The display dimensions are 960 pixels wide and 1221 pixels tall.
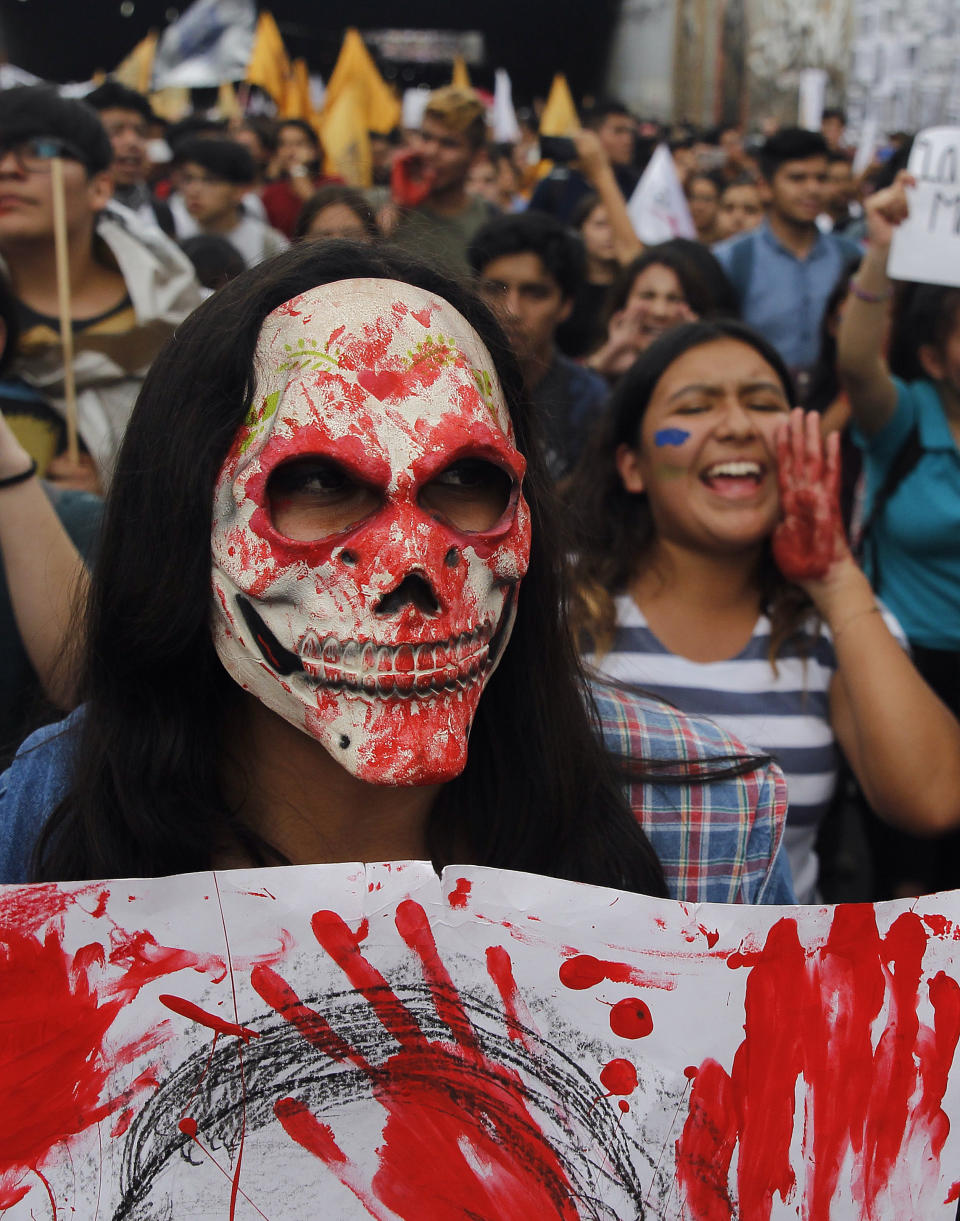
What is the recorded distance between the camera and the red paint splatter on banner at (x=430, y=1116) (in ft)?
3.89

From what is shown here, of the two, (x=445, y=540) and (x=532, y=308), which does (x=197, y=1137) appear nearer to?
(x=445, y=540)

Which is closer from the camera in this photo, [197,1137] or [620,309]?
[197,1137]

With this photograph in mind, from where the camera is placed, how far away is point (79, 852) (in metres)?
1.44

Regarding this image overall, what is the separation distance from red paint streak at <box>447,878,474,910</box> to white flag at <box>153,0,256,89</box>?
9.61 metres

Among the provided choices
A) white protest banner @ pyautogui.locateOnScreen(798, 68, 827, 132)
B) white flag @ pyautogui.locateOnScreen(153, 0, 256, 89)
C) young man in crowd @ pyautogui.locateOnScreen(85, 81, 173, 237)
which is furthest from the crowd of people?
white flag @ pyautogui.locateOnScreen(153, 0, 256, 89)

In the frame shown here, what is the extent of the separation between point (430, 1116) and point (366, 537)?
573 mm

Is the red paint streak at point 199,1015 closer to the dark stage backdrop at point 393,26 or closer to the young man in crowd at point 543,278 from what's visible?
the young man in crowd at point 543,278

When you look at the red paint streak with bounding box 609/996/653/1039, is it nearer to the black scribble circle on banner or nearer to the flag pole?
the black scribble circle on banner

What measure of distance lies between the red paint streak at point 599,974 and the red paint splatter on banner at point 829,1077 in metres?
0.08

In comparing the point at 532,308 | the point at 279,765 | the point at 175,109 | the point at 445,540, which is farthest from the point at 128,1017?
the point at 175,109

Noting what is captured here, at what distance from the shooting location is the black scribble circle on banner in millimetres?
1161

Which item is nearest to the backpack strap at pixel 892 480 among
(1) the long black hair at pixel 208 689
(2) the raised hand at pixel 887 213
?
(2) the raised hand at pixel 887 213

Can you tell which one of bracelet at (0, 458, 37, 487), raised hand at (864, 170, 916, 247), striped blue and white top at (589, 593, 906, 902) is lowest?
striped blue and white top at (589, 593, 906, 902)

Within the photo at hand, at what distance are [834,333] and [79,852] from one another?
3584mm
